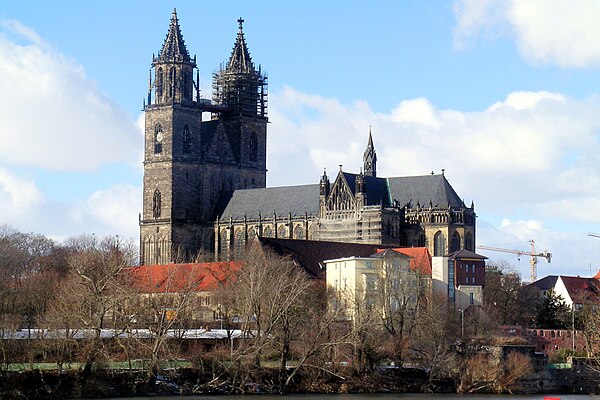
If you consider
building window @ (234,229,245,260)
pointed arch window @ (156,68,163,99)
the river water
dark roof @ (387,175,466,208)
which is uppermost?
pointed arch window @ (156,68,163,99)

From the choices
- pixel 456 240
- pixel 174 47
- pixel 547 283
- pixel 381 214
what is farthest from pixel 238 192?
pixel 547 283

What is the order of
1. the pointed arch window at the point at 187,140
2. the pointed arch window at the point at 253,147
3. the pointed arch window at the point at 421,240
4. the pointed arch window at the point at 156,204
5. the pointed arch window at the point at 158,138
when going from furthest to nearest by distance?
the pointed arch window at the point at 253,147 < the pointed arch window at the point at 187,140 < the pointed arch window at the point at 158,138 < the pointed arch window at the point at 156,204 < the pointed arch window at the point at 421,240

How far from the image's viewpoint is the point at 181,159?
6447 inches

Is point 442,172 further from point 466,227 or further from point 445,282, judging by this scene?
point 445,282

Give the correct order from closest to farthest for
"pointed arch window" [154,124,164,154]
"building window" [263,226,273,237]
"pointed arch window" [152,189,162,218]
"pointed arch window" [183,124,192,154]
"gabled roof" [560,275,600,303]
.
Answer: "gabled roof" [560,275,600,303] < "building window" [263,226,273,237] < "pointed arch window" [152,189,162,218] < "pointed arch window" [154,124,164,154] < "pointed arch window" [183,124,192,154]

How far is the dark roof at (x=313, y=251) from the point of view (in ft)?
410

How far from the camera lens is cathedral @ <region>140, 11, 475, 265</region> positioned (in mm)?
148000

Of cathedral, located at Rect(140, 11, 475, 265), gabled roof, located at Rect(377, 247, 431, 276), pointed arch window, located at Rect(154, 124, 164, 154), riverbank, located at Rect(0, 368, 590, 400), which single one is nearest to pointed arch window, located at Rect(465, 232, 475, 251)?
cathedral, located at Rect(140, 11, 475, 265)

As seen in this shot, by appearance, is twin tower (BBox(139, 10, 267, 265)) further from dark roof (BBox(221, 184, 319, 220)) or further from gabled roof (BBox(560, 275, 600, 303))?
gabled roof (BBox(560, 275, 600, 303))

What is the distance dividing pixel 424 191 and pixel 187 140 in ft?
96.3

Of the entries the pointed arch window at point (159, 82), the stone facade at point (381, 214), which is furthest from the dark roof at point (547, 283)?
the pointed arch window at point (159, 82)

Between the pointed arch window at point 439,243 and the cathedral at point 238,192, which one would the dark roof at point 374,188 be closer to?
the cathedral at point 238,192

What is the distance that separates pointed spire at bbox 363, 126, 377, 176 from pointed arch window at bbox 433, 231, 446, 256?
681 inches

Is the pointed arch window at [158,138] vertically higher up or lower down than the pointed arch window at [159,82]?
lower down
